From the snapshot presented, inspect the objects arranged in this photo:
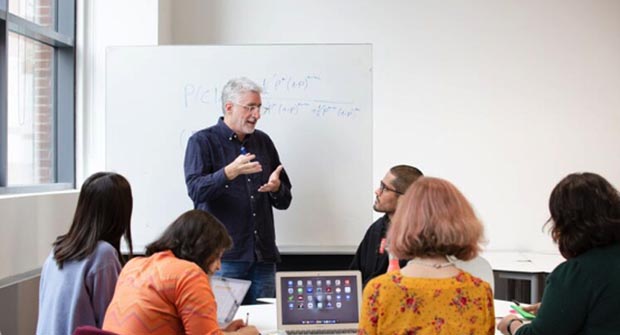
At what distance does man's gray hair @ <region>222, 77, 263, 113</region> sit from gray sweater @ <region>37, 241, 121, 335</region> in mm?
1592

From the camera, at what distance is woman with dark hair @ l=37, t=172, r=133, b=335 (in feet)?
6.75

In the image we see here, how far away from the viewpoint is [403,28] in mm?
4344

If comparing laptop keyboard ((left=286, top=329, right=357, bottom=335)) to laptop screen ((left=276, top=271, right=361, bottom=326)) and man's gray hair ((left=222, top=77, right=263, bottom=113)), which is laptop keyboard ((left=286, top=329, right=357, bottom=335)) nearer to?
laptop screen ((left=276, top=271, right=361, bottom=326))

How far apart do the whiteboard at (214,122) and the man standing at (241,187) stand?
0.23m

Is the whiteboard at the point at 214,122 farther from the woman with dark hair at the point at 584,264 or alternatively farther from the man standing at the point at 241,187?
the woman with dark hair at the point at 584,264

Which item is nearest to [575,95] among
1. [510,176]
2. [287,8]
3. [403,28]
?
[510,176]

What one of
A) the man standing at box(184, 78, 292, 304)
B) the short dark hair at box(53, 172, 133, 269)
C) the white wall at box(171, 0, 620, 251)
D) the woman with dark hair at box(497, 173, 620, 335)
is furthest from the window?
the woman with dark hair at box(497, 173, 620, 335)

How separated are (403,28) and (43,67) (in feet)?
7.63

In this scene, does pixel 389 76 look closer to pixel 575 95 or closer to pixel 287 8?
pixel 287 8

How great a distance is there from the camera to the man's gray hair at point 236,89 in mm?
3537

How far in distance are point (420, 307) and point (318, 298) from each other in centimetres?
69

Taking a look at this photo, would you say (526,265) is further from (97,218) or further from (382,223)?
(97,218)

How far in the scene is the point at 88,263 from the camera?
206 centimetres

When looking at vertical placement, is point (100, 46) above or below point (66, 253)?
above
